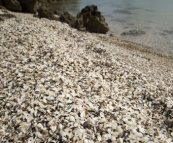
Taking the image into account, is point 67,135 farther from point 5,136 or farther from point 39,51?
point 39,51

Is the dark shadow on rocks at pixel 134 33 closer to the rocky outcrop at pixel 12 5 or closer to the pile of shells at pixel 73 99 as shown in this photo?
the pile of shells at pixel 73 99

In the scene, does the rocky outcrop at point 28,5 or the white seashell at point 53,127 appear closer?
the white seashell at point 53,127

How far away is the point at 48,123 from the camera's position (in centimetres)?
488

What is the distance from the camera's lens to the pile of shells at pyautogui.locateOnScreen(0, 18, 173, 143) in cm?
484

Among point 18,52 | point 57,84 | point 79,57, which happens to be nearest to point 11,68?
point 18,52

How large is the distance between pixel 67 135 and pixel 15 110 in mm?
1737

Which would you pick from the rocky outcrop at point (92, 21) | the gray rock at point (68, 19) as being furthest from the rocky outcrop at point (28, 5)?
the gray rock at point (68, 19)

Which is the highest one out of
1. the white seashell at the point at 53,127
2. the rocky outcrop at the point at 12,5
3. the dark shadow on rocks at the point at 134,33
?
the rocky outcrop at the point at 12,5

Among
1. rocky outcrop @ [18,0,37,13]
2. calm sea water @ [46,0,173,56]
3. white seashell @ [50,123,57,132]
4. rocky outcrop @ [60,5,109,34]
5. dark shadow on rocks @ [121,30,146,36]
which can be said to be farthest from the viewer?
rocky outcrop @ [18,0,37,13]

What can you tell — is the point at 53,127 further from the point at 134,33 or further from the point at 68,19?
the point at 134,33

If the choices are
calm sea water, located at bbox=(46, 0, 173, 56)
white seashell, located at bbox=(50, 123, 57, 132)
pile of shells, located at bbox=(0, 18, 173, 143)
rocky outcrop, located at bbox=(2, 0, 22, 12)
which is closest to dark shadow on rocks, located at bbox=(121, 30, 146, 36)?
calm sea water, located at bbox=(46, 0, 173, 56)

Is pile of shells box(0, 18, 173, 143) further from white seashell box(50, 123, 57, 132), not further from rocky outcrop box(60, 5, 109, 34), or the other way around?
rocky outcrop box(60, 5, 109, 34)

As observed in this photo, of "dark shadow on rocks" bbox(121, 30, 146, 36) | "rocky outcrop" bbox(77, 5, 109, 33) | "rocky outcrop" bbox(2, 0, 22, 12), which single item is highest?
"rocky outcrop" bbox(2, 0, 22, 12)

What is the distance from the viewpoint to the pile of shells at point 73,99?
4.84 m
